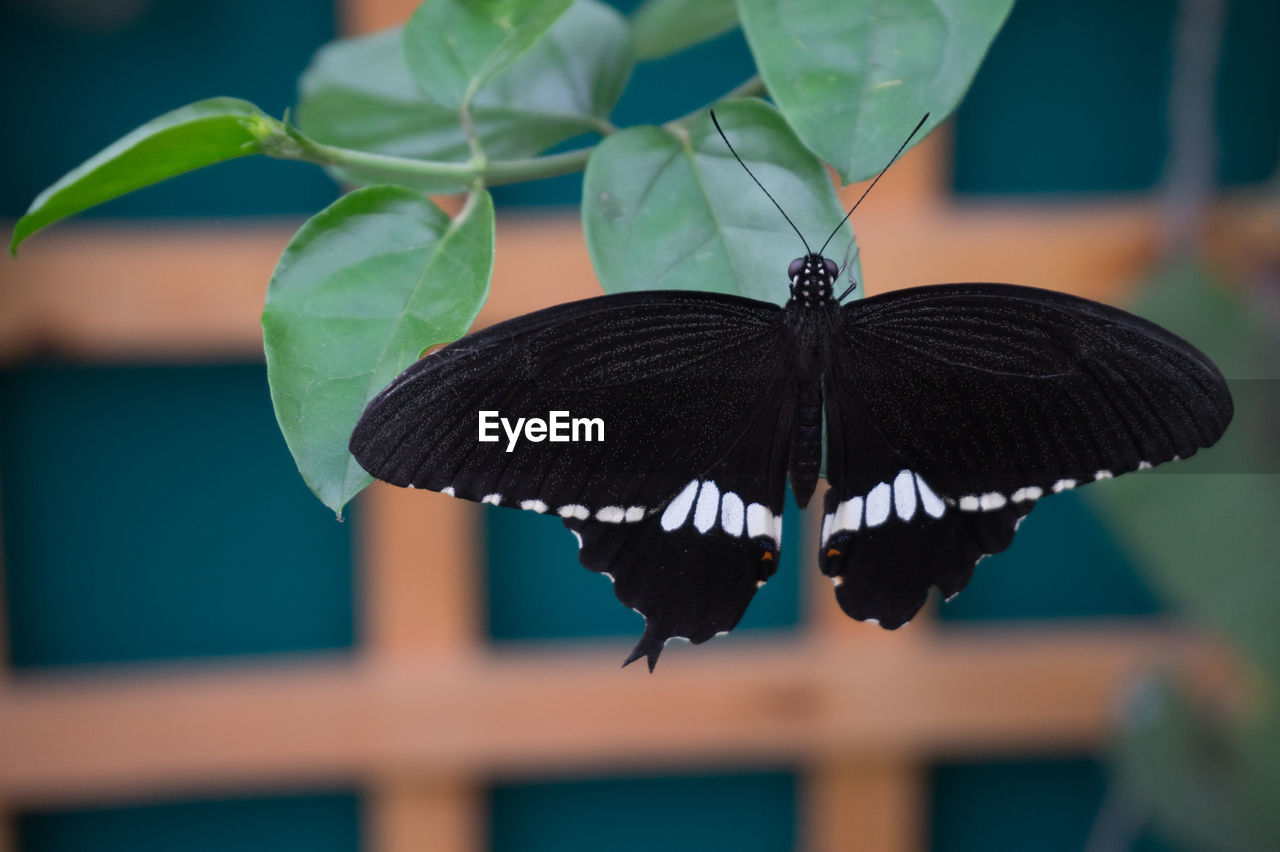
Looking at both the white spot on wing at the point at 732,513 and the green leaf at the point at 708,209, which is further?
the white spot on wing at the point at 732,513

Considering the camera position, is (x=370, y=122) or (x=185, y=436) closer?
(x=370, y=122)

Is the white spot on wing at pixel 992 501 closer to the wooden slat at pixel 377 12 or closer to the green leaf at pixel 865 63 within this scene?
the green leaf at pixel 865 63

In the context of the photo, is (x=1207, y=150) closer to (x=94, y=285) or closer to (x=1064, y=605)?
(x=1064, y=605)

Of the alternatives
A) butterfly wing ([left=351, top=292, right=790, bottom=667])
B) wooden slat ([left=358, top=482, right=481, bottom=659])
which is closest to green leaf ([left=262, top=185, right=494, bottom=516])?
butterfly wing ([left=351, top=292, right=790, bottom=667])

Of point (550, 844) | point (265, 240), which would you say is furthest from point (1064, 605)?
point (265, 240)

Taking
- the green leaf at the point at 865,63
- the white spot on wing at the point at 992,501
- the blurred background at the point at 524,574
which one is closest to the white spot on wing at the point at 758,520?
the white spot on wing at the point at 992,501

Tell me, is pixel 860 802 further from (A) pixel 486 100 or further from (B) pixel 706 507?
(A) pixel 486 100
